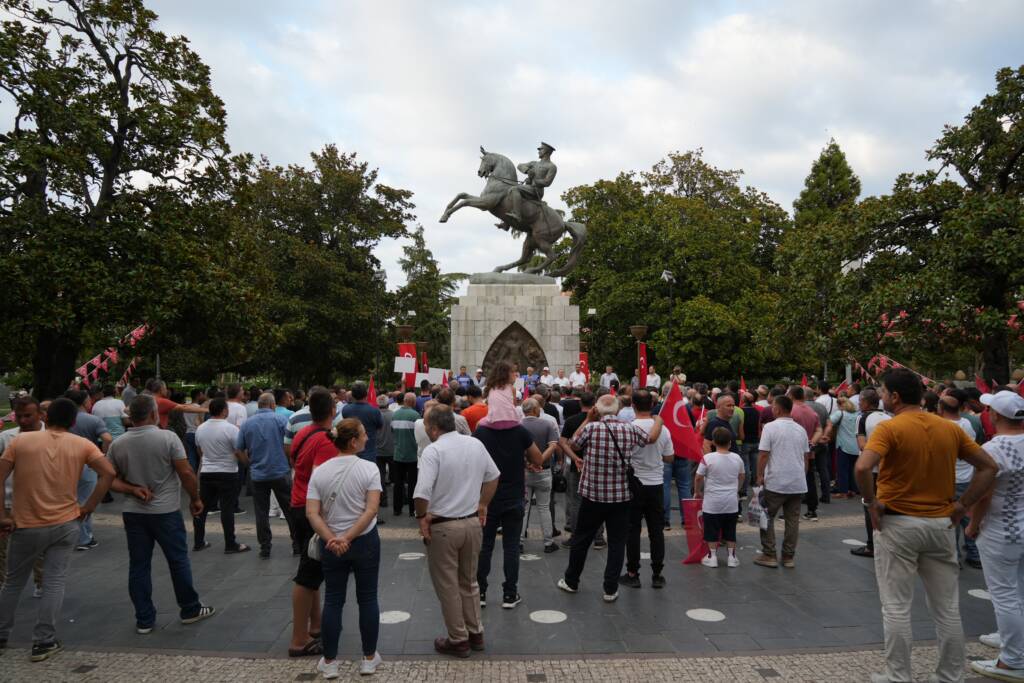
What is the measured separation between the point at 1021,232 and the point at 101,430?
15.1 metres

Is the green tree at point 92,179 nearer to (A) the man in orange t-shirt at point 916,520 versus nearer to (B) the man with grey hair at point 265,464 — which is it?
(B) the man with grey hair at point 265,464

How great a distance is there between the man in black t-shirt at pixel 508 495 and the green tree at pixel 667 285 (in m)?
23.9

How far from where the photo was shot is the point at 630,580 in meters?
5.92

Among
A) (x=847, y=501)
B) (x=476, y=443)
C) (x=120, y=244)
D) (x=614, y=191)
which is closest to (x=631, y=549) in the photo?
(x=476, y=443)

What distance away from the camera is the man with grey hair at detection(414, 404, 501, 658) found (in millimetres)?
4293

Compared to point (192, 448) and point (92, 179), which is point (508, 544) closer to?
point (192, 448)

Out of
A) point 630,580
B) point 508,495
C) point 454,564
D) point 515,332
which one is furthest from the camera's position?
point 515,332

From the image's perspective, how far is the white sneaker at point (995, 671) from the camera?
400cm

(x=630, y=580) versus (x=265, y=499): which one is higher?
(x=265, y=499)

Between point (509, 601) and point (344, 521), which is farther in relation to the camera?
point (509, 601)

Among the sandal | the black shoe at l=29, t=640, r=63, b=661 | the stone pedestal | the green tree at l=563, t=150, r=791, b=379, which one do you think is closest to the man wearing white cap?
the sandal

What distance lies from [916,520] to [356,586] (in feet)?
11.0

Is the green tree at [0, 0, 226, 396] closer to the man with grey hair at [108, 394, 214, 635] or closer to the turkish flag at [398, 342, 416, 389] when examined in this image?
the turkish flag at [398, 342, 416, 389]

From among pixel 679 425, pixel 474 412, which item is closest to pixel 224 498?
pixel 474 412
